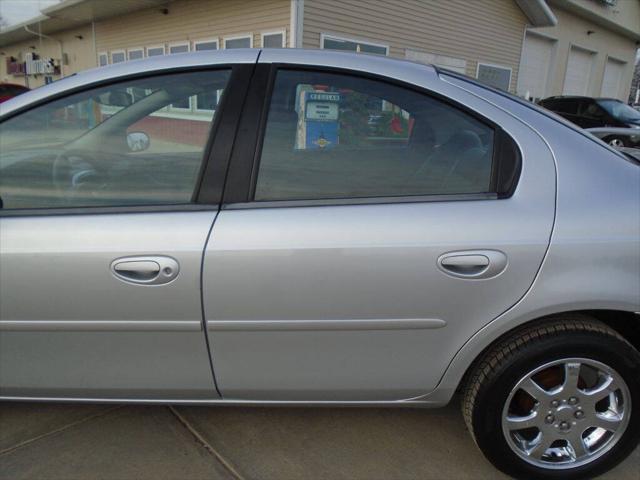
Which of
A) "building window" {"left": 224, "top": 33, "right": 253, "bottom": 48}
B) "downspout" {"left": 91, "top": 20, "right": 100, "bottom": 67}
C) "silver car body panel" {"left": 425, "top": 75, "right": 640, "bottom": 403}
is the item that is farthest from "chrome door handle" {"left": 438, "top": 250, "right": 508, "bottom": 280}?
"downspout" {"left": 91, "top": 20, "right": 100, "bottom": 67}

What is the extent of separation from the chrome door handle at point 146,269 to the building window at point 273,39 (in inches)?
307

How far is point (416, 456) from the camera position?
A: 201 centimetres

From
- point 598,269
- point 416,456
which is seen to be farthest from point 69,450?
point 598,269

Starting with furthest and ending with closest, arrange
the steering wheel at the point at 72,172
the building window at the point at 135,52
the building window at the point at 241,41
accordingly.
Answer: the building window at the point at 135,52 < the building window at the point at 241,41 < the steering wheel at the point at 72,172

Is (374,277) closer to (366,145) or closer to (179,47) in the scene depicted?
(366,145)

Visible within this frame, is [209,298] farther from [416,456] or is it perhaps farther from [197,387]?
[416,456]

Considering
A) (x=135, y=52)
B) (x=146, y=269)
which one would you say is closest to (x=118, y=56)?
(x=135, y=52)

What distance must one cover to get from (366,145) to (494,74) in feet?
42.8

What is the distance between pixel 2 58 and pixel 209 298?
33990mm

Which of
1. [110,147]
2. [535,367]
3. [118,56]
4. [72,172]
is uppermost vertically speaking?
[118,56]

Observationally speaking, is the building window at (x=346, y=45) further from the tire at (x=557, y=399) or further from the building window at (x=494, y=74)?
the tire at (x=557, y=399)

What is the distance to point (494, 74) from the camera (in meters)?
13.0

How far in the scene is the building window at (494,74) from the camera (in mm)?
12582

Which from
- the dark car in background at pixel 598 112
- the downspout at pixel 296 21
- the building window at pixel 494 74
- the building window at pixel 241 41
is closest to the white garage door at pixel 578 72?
the building window at pixel 494 74
